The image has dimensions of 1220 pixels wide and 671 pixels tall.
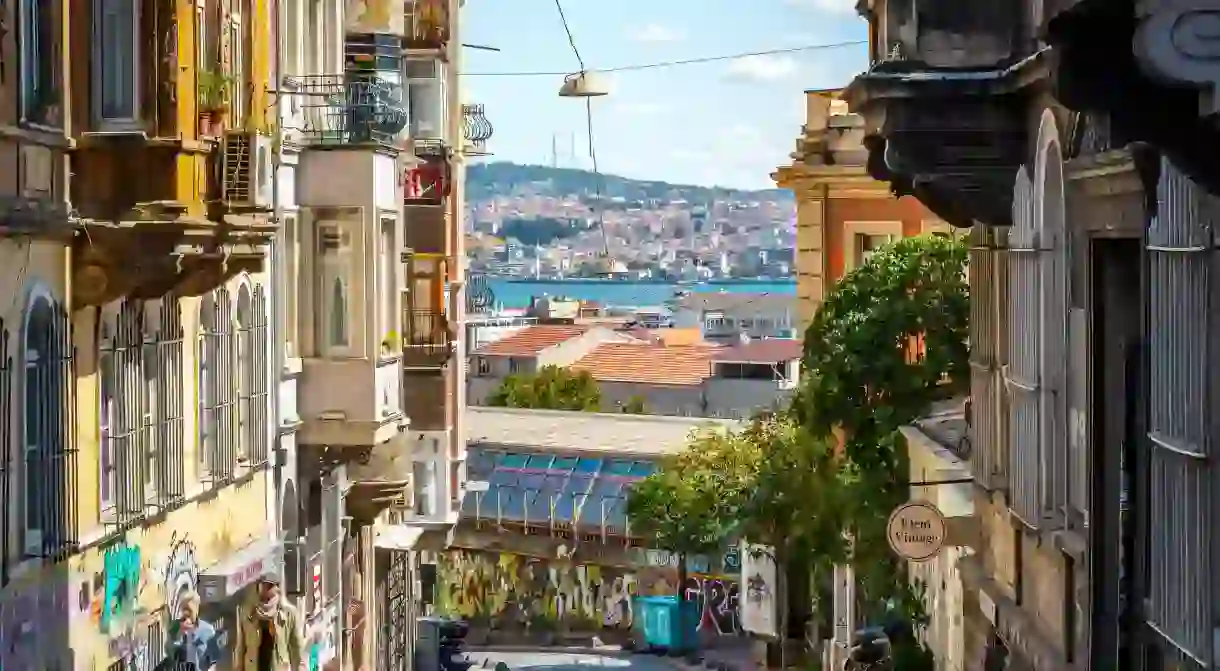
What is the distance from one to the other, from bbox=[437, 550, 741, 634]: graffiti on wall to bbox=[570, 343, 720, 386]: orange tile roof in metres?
24.2

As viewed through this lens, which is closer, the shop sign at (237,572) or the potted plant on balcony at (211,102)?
the potted plant on balcony at (211,102)

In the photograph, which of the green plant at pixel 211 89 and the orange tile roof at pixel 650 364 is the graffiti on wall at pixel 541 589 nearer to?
the orange tile roof at pixel 650 364

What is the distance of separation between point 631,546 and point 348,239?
33.1m

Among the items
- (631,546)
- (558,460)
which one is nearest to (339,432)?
(631,546)

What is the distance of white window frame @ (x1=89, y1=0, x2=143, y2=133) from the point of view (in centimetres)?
1535

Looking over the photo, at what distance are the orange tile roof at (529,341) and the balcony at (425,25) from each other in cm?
5326

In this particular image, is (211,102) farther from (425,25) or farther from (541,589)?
(541,589)

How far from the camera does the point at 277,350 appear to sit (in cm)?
2220

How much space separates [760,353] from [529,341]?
40.7ft

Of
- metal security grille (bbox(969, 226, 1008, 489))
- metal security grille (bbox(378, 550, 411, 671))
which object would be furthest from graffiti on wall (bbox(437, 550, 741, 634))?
metal security grille (bbox(969, 226, 1008, 489))

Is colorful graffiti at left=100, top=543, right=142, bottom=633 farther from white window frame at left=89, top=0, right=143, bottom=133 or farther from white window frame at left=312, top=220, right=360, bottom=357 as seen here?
white window frame at left=312, top=220, right=360, bottom=357

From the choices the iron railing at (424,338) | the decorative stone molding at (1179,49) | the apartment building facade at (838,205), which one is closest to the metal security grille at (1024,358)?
the decorative stone molding at (1179,49)

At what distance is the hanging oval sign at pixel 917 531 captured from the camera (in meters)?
16.7

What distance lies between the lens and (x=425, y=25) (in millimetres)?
32594
